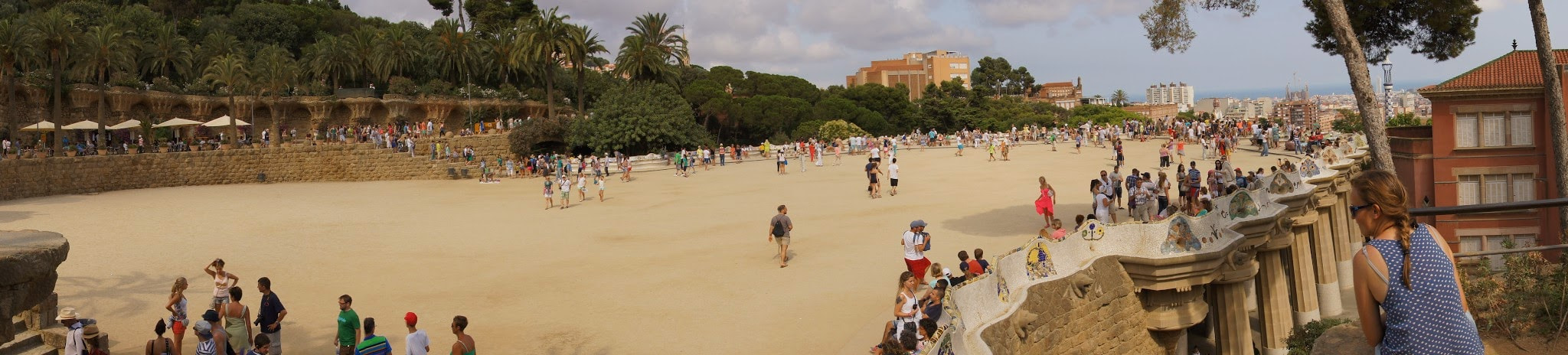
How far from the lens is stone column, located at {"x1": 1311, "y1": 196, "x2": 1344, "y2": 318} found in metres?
16.3

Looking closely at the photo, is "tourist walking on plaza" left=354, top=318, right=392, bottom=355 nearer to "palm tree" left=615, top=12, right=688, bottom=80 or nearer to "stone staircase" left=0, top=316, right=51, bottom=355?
"stone staircase" left=0, top=316, right=51, bottom=355

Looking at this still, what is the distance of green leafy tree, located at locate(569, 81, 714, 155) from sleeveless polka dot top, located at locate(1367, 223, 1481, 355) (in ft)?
132

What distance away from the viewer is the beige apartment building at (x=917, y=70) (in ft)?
469

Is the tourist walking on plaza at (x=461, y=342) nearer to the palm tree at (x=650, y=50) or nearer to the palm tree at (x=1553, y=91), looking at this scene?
the palm tree at (x=1553, y=91)

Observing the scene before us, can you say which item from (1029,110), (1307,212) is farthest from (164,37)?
(1029,110)

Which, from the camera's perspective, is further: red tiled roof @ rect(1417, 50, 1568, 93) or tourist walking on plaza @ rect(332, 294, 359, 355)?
red tiled roof @ rect(1417, 50, 1568, 93)

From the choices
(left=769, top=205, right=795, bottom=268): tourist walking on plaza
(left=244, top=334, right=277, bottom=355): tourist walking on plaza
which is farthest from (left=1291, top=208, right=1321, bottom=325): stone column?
(left=244, top=334, right=277, bottom=355): tourist walking on plaza

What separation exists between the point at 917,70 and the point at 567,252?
131m

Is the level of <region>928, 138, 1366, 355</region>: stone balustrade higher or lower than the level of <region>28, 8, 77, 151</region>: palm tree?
lower

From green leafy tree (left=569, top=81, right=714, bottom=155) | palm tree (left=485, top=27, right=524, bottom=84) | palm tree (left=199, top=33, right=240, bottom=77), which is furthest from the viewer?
palm tree (left=485, top=27, right=524, bottom=84)

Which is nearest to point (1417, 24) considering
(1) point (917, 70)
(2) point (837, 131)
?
(2) point (837, 131)

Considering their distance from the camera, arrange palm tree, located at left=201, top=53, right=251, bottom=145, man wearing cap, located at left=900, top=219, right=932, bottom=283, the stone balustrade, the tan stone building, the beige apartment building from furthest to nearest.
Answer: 1. the tan stone building
2. the beige apartment building
3. palm tree, located at left=201, top=53, right=251, bottom=145
4. man wearing cap, located at left=900, top=219, right=932, bottom=283
5. the stone balustrade

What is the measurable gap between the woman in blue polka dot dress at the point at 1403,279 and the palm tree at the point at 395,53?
2161 inches

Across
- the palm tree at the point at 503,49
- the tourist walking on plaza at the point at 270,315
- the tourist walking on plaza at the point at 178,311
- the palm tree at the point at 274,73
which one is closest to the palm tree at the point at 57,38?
the palm tree at the point at 274,73
